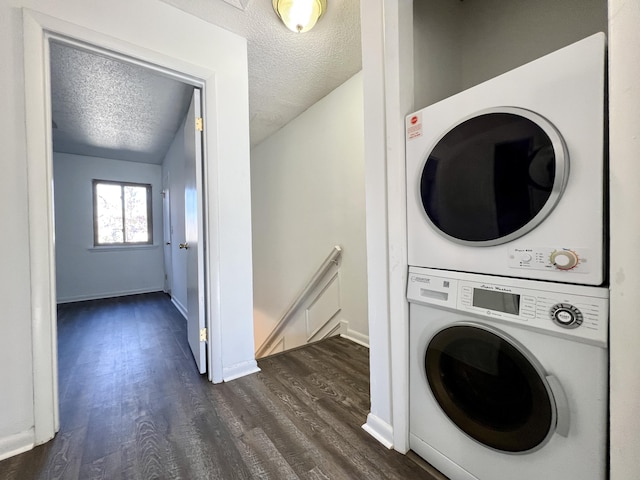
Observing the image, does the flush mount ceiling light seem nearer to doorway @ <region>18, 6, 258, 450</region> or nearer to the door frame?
doorway @ <region>18, 6, 258, 450</region>

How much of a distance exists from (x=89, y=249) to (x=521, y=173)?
17.7ft

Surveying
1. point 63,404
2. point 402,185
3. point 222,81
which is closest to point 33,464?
point 63,404

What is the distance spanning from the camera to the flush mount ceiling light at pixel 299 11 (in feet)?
4.85

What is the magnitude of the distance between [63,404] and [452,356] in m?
2.05

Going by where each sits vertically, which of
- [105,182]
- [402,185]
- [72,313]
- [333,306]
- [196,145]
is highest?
[105,182]

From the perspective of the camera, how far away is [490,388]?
0.82 meters

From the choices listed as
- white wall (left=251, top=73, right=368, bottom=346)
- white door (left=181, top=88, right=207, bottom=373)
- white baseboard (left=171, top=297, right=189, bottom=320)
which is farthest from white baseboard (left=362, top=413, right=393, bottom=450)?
white baseboard (left=171, top=297, right=189, bottom=320)

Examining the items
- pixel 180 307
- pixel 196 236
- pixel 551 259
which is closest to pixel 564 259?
pixel 551 259

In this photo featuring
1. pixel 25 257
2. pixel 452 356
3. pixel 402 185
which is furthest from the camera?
pixel 25 257

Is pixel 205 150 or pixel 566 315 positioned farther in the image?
pixel 205 150

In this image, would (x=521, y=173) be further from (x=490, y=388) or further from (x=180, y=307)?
(x=180, y=307)

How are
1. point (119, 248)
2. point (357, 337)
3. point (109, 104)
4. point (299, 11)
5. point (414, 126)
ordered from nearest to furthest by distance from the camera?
point (414, 126), point (299, 11), point (357, 337), point (109, 104), point (119, 248)

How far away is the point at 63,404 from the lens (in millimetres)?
1471

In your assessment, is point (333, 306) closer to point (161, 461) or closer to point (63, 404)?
point (161, 461)
